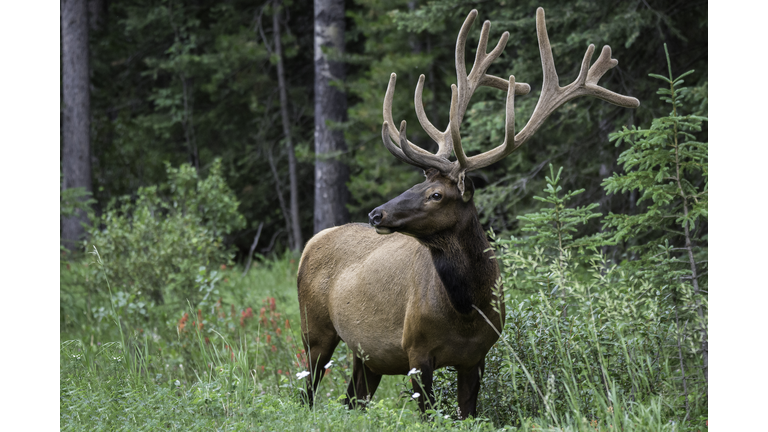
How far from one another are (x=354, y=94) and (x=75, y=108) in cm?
558

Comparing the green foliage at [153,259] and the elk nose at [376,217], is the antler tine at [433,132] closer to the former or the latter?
the elk nose at [376,217]

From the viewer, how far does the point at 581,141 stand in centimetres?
829

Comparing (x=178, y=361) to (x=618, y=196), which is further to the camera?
(x=618, y=196)

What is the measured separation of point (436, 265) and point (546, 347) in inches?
34.1

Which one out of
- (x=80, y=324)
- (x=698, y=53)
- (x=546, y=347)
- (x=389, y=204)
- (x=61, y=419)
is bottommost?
(x=80, y=324)

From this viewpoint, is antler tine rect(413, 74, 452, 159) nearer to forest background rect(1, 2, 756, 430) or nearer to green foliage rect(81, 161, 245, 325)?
forest background rect(1, 2, 756, 430)

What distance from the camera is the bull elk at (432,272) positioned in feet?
13.7

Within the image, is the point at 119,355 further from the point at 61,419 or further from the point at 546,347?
the point at 546,347

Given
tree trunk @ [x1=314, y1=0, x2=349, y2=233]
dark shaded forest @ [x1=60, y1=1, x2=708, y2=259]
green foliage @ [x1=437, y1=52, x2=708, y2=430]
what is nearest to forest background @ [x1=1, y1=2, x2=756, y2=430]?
dark shaded forest @ [x1=60, y1=1, x2=708, y2=259]

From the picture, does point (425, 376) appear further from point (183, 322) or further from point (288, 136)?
point (288, 136)

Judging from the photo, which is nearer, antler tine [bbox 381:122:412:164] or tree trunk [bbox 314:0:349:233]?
antler tine [bbox 381:122:412:164]

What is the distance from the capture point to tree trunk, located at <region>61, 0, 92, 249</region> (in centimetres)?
1377

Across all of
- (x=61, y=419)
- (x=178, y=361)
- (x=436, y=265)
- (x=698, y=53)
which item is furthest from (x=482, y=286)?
(x=698, y=53)

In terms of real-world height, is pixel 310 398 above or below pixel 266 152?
below
